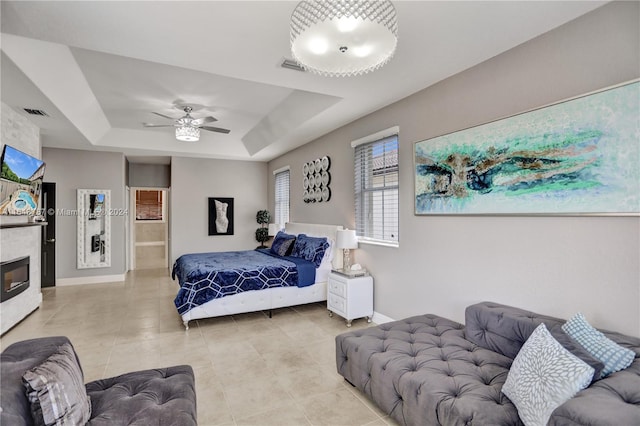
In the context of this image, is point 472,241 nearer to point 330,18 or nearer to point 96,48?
point 330,18

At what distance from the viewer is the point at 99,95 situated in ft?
14.9

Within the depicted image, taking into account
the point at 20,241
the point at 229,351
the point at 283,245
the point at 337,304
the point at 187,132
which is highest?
the point at 187,132

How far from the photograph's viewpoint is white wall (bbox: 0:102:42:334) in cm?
396

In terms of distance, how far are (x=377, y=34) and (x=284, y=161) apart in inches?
229

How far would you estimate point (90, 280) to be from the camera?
6.76 m

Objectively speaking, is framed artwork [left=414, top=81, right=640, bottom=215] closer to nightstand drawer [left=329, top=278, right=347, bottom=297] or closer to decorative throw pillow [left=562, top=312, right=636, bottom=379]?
decorative throw pillow [left=562, top=312, right=636, bottom=379]

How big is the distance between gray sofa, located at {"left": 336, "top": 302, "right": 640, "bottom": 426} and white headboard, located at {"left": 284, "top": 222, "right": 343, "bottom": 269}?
1.94m

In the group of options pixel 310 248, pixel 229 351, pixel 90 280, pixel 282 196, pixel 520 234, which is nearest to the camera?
pixel 520 234

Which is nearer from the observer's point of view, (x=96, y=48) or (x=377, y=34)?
(x=377, y=34)

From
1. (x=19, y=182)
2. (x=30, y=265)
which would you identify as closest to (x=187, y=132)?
(x=19, y=182)

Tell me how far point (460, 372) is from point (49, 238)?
24.8 ft

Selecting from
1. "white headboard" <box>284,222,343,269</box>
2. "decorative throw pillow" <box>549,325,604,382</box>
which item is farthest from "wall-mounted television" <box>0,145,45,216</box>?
"decorative throw pillow" <box>549,325,604,382</box>

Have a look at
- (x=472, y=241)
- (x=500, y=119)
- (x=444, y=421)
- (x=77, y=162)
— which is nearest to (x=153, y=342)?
(x=444, y=421)

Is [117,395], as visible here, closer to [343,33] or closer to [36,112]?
[343,33]
